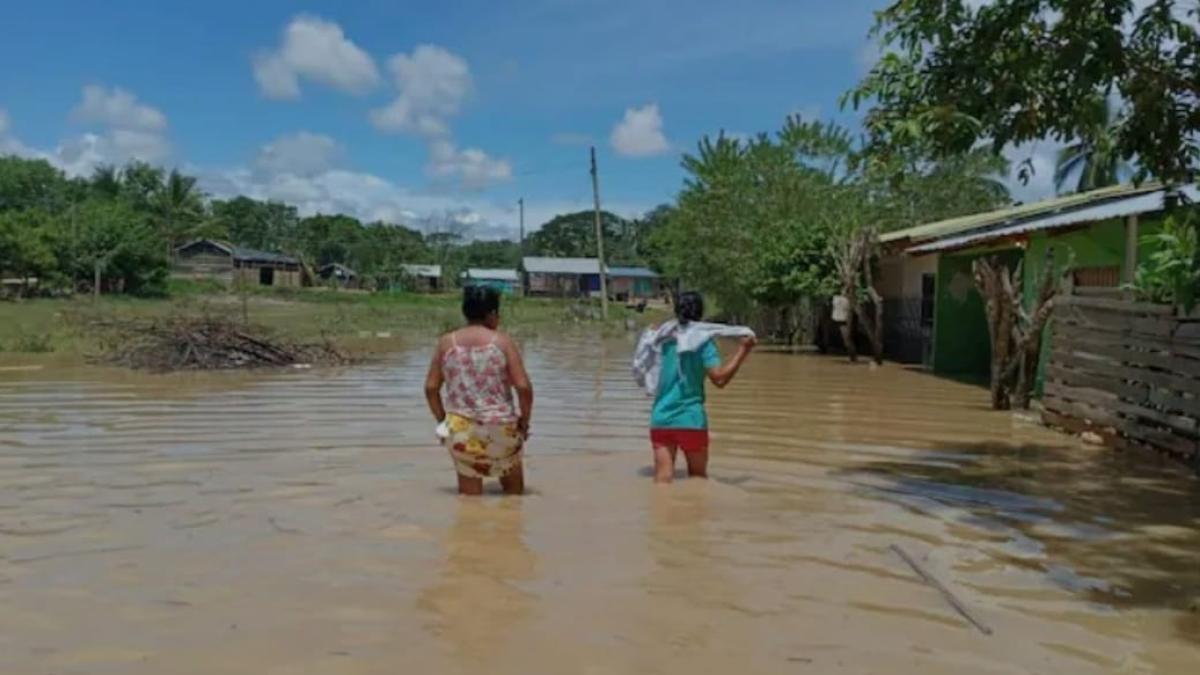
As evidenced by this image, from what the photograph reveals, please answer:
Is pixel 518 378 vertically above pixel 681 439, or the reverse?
pixel 518 378

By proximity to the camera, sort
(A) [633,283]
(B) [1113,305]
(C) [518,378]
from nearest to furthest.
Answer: (C) [518,378]
(B) [1113,305]
(A) [633,283]

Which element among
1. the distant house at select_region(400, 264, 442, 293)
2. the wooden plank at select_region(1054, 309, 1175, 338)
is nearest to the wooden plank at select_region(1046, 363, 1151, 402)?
the wooden plank at select_region(1054, 309, 1175, 338)

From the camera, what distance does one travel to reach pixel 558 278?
85.6 m

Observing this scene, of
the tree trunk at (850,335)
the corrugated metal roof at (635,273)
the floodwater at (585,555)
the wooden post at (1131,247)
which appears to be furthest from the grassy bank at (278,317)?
the corrugated metal roof at (635,273)

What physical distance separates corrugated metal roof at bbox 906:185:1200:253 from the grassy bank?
13472 mm

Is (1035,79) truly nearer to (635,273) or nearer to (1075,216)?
(1075,216)

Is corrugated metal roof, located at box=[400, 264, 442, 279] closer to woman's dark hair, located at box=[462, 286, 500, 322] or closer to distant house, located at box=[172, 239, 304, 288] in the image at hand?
distant house, located at box=[172, 239, 304, 288]

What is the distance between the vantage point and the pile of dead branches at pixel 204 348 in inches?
735

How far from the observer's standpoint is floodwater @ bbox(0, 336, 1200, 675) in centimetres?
437

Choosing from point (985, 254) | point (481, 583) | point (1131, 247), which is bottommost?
point (481, 583)

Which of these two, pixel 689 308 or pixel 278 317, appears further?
pixel 278 317

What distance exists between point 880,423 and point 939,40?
623cm

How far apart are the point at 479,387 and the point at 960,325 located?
15.7 meters

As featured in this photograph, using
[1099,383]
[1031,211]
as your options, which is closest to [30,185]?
[1031,211]
